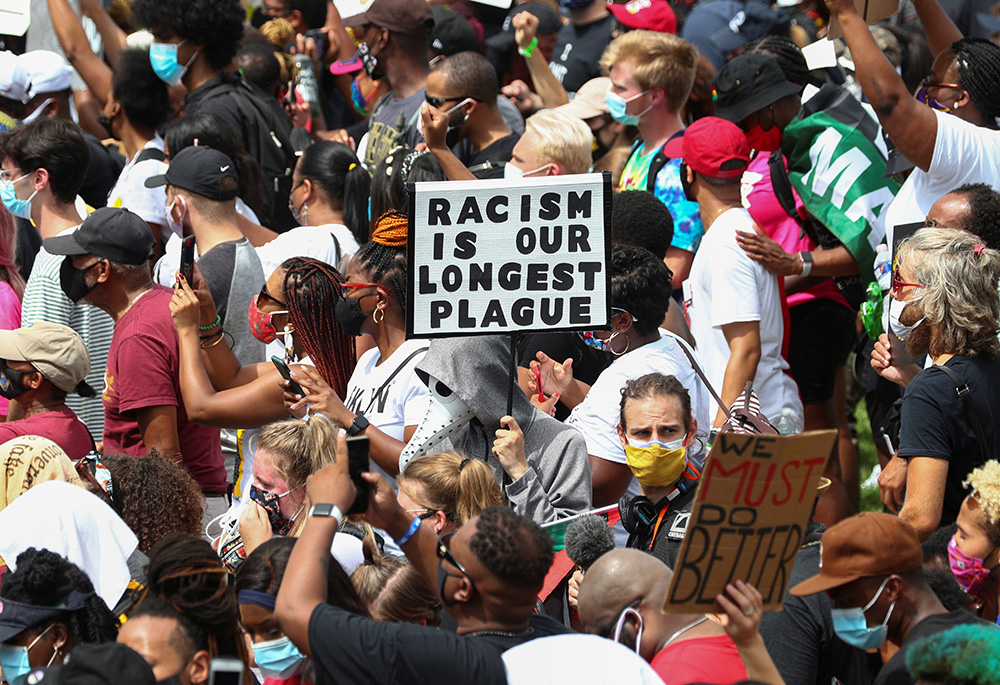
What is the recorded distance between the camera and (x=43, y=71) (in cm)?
809

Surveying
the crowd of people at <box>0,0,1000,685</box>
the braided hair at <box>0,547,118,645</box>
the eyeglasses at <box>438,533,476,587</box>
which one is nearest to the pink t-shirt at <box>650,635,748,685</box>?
the crowd of people at <box>0,0,1000,685</box>

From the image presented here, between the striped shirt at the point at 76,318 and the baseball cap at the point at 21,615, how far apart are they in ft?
8.46

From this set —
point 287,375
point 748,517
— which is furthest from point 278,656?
point 748,517

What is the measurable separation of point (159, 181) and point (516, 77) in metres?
4.30

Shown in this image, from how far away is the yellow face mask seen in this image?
4.07 meters

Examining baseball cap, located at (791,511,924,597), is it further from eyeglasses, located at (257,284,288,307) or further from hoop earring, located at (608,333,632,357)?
eyeglasses, located at (257,284,288,307)

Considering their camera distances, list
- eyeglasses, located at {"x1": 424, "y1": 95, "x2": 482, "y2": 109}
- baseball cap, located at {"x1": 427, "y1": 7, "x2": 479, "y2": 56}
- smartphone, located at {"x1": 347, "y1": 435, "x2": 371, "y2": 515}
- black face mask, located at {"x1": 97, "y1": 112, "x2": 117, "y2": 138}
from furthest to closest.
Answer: baseball cap, located at {"x1": 427, "y1": 7, "x2": 479, "y2": 56}
black face mask, located at {"x1": 97, "y1": 112, "x2": 117, "y2": 138}
eyeglasses, located at {"x1": 424, "y1": 95, "x2": 482, "y2": 109}
smartphone, located at {"x1": 347, "y1": 435, "x2": 371, "y2": 515}

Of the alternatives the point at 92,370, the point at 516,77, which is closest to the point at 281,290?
the point at 92,370

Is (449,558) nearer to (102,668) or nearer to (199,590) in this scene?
(199,590)

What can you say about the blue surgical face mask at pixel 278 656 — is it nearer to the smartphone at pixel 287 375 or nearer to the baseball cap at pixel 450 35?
the smartphone at pixel 287 375

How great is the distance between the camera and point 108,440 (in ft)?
17.0

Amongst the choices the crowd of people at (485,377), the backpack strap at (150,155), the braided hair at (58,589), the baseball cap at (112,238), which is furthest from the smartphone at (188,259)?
the braided hair at (58,589)

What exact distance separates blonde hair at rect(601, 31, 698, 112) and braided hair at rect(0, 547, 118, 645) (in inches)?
176

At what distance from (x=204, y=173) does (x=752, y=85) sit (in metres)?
2.90
